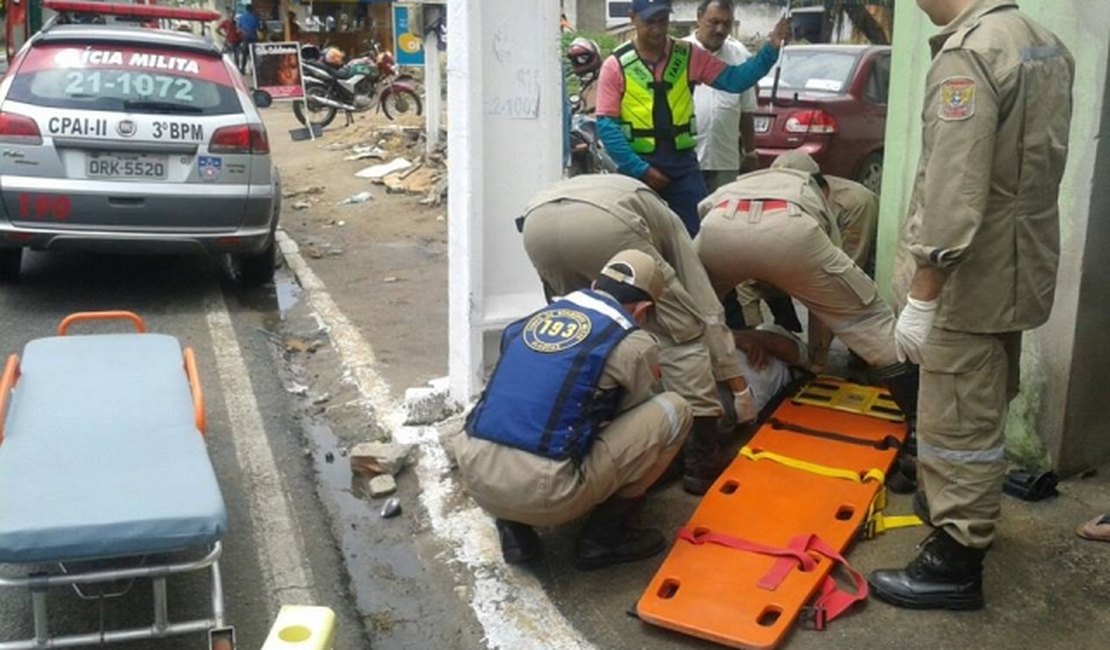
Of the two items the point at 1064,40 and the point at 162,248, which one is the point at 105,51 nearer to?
the point at 162,248

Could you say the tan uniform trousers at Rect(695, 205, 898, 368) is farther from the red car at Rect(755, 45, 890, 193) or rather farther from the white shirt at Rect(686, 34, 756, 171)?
the red car at Rect(755, 45, 890, 193)

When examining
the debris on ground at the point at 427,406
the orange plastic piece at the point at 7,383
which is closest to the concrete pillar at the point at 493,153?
the debris on ground at the point at 427,406

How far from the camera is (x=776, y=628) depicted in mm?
3254

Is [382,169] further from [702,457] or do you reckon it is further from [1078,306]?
[1078,306]

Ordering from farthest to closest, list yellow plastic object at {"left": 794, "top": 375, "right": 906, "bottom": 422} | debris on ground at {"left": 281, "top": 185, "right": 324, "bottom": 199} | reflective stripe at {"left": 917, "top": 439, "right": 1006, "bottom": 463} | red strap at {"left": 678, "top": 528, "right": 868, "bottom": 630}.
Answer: debris on ground at {"left": 281, "top": 185, "right": 324, "bottom": 199} → yellow plastic object at {"left": 794, "top": 375, "right": 906, "bottom": 422} → red strap at {"left": 678, "top": 528, "right": 868, "bottom": 630} → reflective stripe at {"left": 917, "top": 439, "right": 1006, "bottom": 463}

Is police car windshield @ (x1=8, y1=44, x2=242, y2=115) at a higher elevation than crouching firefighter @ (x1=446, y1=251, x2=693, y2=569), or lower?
higher

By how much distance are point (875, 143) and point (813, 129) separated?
2.11ft

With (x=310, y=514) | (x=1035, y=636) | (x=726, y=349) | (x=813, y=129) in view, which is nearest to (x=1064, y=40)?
(x=726, y=349)

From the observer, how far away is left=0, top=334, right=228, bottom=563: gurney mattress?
286cm

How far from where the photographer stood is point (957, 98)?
9.90ft

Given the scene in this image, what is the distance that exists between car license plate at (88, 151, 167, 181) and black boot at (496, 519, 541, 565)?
392 centimetres

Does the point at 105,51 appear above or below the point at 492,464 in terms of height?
above

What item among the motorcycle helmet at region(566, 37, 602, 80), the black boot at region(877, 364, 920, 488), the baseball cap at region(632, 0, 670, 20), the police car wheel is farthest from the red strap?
the motorcycle helmet at region(566, 37, 602, 80)

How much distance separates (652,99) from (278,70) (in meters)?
10.2
